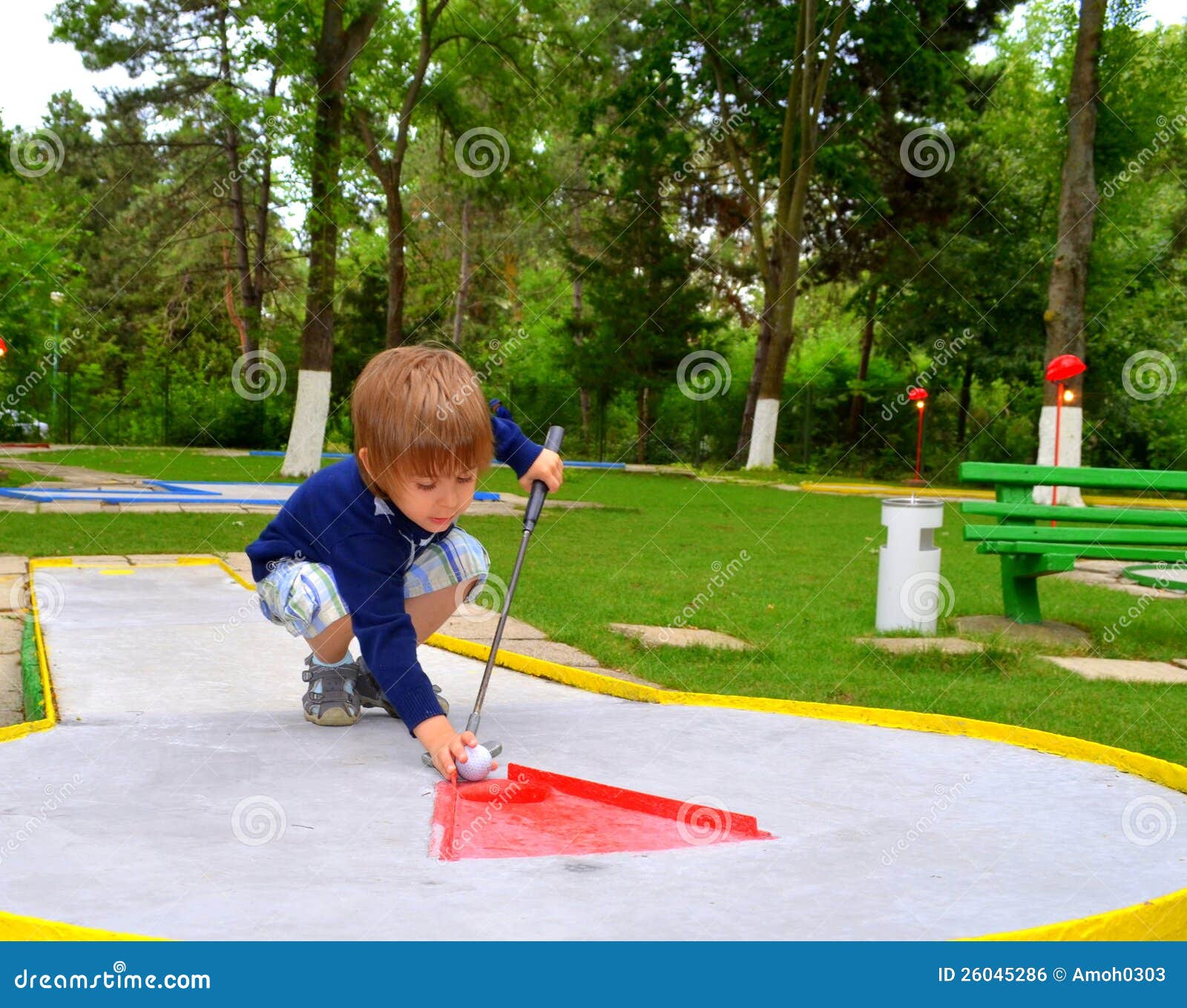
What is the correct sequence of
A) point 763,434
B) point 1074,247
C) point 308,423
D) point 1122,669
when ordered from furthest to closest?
point 763,434 → point 1074,247 → point 308,423 → point 1122,669

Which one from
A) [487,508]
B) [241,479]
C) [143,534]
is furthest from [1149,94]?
[143,534]

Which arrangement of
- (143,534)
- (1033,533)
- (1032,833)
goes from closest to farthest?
1. (1032,833)
2. (1033,533)
3. (143,534)

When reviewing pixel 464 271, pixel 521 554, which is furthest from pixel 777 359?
pixel 521 554

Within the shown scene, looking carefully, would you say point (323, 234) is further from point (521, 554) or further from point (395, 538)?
point (395, 538)

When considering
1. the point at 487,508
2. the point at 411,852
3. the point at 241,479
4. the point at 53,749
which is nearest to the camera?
the point at 411,852

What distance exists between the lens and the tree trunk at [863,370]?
84.3ft

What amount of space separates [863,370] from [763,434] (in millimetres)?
6093

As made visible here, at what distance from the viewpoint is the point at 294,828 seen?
2.73m

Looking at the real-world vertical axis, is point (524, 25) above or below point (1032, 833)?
above

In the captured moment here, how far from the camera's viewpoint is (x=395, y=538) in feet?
10.8

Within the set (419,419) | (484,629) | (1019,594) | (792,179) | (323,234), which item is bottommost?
(484,629)

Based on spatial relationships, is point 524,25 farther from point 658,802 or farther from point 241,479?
point 658,802

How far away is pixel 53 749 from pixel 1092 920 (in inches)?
104

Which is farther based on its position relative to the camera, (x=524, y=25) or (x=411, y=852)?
(x=524, y=25)
